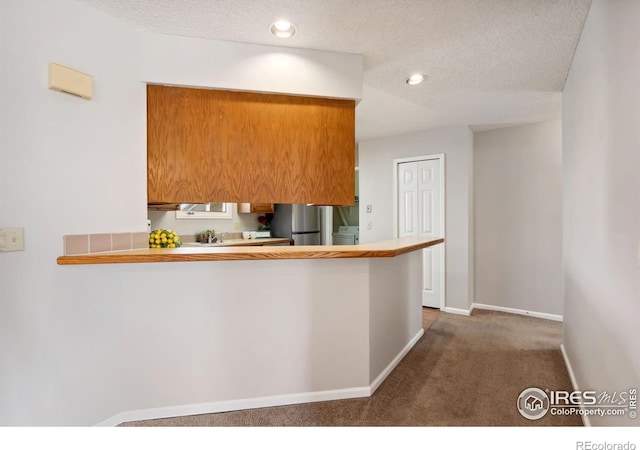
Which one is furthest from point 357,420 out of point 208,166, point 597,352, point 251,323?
point 208,166

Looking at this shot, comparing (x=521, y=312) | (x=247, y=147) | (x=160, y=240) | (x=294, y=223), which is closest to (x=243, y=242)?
(x=294, y=223)

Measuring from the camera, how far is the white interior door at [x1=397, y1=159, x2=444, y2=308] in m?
4.19

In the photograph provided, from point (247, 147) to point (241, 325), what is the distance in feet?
3.86

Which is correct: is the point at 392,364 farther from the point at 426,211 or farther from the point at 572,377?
the point at 426,211

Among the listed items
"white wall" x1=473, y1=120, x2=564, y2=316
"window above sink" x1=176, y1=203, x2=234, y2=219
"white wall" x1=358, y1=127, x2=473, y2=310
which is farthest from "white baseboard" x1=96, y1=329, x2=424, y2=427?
"white wall" x1=473, y1=120, x2=564, y2=316

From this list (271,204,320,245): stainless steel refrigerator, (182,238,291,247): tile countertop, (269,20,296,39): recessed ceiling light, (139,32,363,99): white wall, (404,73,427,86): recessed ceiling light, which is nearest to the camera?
(269,20,296,39): recessed ceiling light

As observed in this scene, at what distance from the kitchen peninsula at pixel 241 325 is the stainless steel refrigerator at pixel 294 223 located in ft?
10.2

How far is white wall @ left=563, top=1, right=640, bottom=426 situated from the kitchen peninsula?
3.37ft

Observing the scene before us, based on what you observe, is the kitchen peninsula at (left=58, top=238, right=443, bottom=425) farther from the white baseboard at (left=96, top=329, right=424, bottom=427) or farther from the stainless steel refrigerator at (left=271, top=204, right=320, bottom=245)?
the stainless steel refrigerator at (left=271, top=204, right=320, bottom=245)

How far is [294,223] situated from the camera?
5.14 m

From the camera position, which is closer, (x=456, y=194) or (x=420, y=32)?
(x=420, y=32)

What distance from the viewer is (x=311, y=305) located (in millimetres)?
2025

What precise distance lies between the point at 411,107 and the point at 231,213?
2893 mm

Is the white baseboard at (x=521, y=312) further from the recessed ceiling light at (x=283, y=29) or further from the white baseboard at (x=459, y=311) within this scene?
the recessed ceiling light at (x=283, y=29)
